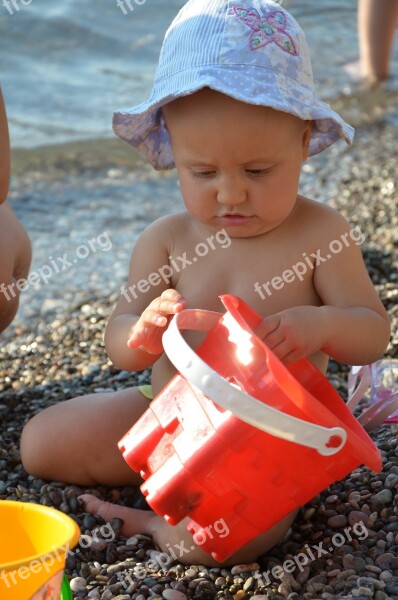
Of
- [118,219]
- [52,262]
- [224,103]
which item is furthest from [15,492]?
[118,219]

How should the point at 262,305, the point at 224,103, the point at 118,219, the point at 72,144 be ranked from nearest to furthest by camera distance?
the point at 224,103 → the point at 262,305 → the point at 118,219 → the point at 72,144

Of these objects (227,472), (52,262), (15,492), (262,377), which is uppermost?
(262,377)

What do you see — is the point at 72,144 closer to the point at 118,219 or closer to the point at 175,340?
the point at 118,219

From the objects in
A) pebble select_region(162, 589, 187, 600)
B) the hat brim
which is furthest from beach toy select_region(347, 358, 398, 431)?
pebble select_region(162, 589, 187, 600)

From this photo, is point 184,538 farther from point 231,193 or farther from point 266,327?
point 231,193

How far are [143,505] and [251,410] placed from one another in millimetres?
1093

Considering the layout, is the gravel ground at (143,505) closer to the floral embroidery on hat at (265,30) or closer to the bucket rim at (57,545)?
the bucket rim at (57,545)

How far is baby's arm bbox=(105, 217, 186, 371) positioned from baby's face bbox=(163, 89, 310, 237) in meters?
0.23

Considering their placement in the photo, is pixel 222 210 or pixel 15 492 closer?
pixel 222 210

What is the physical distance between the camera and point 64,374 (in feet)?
11.7

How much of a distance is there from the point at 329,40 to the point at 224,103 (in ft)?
22.8

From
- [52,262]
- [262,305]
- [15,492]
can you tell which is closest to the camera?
[262,305]

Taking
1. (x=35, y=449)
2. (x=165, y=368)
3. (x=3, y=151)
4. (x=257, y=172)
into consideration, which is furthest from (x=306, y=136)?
(x=35, y=449)

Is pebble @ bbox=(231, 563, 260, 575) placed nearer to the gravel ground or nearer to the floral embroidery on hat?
the gravel ground
